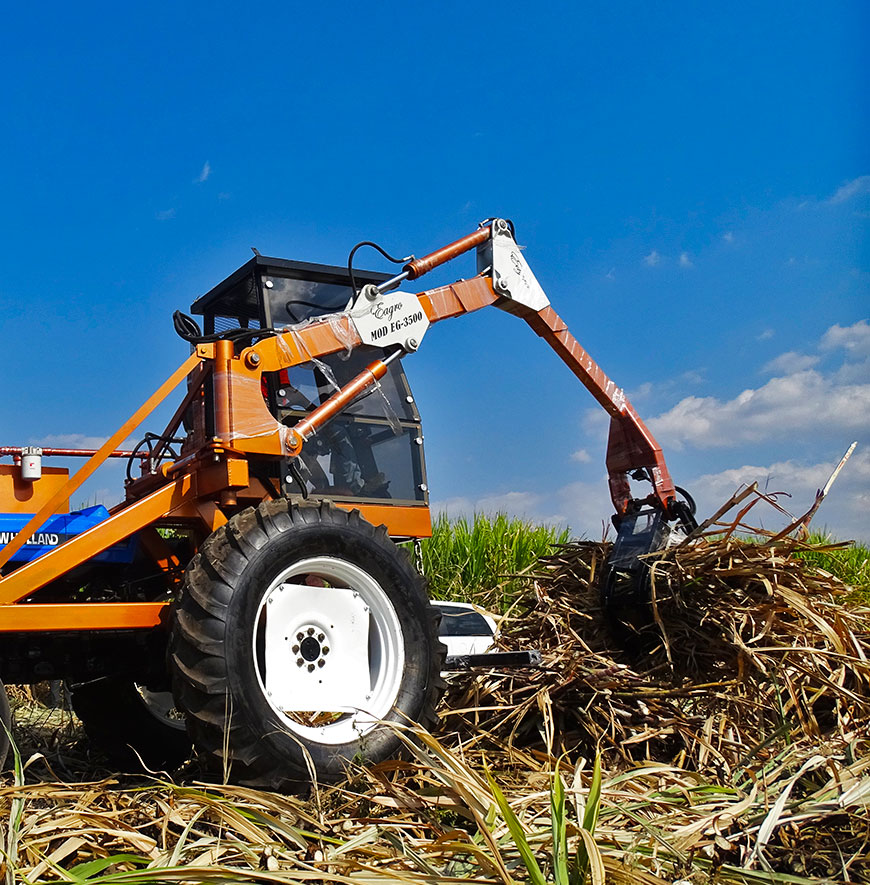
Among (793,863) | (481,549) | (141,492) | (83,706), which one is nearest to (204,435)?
(141,492)

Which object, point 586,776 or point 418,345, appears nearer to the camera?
point 586,776

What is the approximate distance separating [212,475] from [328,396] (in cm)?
110

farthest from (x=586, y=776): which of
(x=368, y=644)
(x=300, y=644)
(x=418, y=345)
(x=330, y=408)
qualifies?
(x=418, y=345)

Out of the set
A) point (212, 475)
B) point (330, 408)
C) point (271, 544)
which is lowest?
point (271, 544)

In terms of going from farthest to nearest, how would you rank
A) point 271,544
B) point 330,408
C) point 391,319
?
point 391,319
point 330,408
point 271,544

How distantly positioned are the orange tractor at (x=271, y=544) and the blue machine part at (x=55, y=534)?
1 centimetres

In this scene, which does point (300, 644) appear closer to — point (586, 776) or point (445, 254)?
point (586, 776)

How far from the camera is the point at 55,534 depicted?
4938mm

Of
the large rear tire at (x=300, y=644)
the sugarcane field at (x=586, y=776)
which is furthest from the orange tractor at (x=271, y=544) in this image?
the sugarcane field at (x=586, y=776)

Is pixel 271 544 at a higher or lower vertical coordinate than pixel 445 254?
lower

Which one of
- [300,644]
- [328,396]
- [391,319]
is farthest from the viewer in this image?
[328,396]

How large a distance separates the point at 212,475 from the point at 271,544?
1.97ft

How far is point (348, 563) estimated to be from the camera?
4.13 meters

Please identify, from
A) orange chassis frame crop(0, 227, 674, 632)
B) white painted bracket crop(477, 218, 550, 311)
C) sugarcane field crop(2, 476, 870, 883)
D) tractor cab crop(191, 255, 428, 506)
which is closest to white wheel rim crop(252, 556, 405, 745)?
sugarcane field crop(2, 476, 870, 883)
